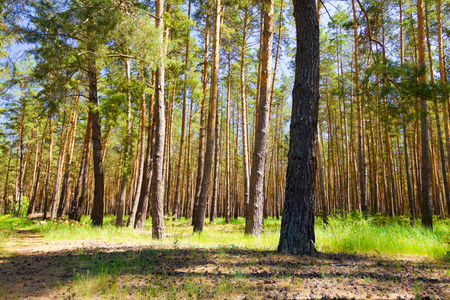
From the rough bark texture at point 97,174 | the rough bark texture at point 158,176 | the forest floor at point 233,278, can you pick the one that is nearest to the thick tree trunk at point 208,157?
the rough bark texture at point 158,176

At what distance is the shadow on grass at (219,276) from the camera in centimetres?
277

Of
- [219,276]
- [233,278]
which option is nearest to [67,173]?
[219,276]

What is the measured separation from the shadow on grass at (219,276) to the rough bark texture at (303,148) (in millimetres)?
333

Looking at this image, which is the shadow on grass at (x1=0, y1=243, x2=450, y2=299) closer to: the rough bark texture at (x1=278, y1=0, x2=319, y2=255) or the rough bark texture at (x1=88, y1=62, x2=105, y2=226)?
the rough bark texture at (x1=278, y1=0, x2=319, y2=255)

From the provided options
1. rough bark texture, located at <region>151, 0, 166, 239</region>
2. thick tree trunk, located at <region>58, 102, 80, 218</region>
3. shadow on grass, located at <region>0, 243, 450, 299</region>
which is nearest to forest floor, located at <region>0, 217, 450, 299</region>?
shadow on grass, located at <region>0, 243, 450, 299</region>

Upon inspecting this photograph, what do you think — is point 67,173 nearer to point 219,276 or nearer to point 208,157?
point 208,157

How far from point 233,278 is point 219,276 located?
216 millimetres

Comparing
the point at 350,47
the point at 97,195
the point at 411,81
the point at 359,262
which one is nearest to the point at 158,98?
the point at 97,195

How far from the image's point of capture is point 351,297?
8.14 ft

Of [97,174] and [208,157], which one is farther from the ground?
[208,157]

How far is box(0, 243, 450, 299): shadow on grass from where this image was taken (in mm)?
2771

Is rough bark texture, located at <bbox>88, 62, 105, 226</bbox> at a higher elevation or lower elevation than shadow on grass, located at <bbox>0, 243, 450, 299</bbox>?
higher

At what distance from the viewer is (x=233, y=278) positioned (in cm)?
308

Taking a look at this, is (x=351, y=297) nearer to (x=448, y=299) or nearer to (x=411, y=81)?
(x=448, y=299)
